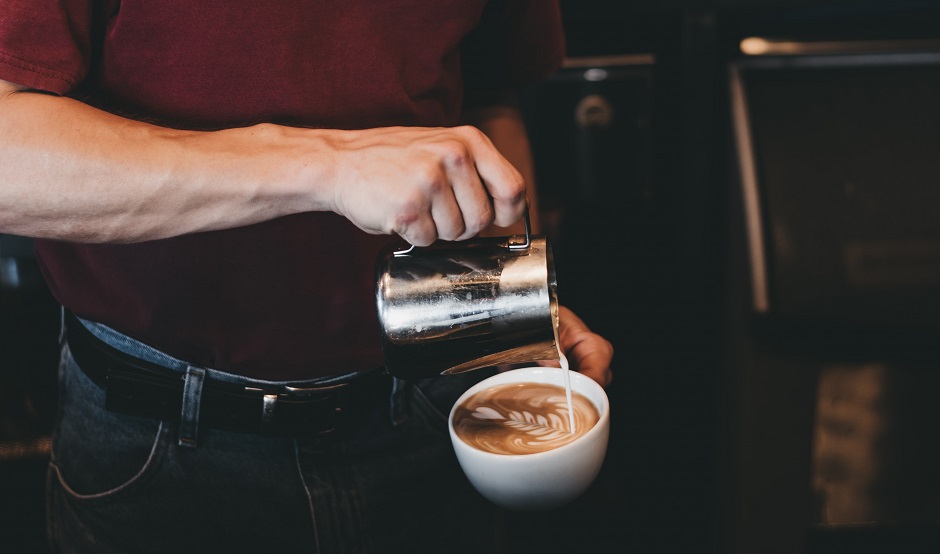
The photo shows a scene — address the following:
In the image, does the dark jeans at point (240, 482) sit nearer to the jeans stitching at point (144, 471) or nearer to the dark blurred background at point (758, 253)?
the jeans stitching at point (144, 471)

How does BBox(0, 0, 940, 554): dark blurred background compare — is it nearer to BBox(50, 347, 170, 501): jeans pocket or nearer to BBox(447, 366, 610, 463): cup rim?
BBox(447, 366, 610, 463): cup rim

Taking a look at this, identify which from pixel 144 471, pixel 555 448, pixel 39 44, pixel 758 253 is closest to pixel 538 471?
pixel 555 448

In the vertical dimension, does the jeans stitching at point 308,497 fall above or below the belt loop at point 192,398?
below

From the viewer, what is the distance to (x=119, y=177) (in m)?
0.59

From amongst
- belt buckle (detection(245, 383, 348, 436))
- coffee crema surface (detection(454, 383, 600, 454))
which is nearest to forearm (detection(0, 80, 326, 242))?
belt buckle (detection(245, 383, 348, 436))

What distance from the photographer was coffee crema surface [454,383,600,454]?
2.64 feet

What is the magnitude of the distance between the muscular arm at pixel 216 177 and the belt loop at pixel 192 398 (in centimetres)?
19

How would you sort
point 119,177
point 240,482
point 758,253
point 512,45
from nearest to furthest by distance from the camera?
1. point 119,177
2. point 240,482
3. point 512,45
4. point 758,253

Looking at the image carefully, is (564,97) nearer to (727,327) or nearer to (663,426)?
(727,327)

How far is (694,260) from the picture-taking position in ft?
5.80

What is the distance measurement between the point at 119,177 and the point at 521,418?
1.67 feet

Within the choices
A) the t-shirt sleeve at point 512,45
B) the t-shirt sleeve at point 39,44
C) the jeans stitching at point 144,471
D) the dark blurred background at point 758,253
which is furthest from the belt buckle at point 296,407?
the dark blurred background at point 758,253

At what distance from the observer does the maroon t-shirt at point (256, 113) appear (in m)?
0.69

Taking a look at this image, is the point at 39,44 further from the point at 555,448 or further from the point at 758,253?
the point at 758,253
